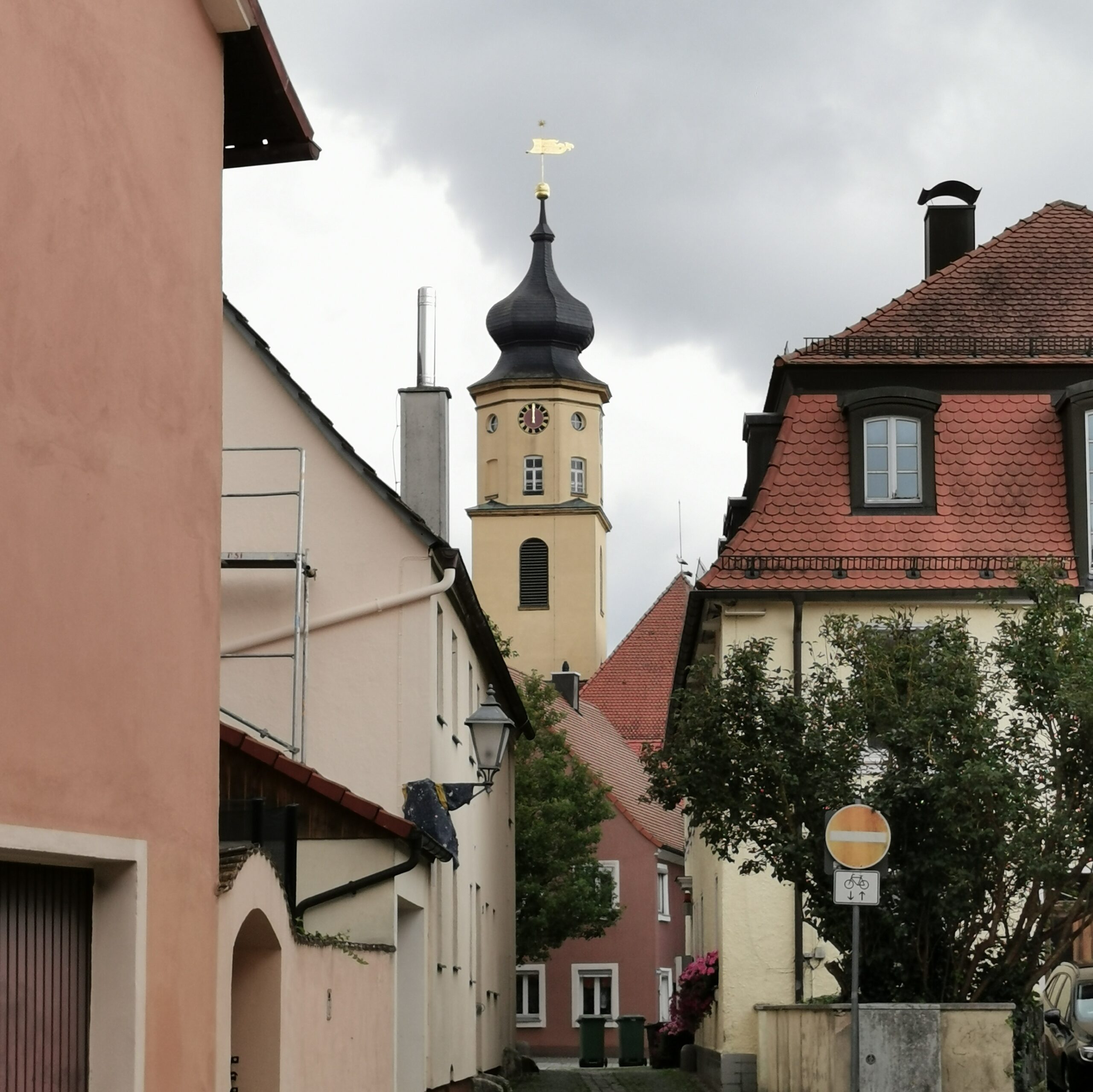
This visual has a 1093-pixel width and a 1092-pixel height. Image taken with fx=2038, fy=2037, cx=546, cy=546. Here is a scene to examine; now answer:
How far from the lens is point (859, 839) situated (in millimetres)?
14953

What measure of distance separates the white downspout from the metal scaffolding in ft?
0.27

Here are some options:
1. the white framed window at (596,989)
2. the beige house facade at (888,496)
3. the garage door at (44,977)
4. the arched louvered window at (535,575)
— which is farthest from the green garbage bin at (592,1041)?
the garage door at (44,977)

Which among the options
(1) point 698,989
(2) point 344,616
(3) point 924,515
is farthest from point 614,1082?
(2) point 344,616

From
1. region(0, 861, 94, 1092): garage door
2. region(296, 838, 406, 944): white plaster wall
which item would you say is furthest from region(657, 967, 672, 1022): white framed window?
region(0, 861, 94, 1092): garage door

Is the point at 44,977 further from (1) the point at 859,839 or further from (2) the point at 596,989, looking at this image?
(2) the point at 596,989

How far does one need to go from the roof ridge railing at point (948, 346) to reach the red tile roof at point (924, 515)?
2.10ft

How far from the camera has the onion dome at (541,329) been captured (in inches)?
3184

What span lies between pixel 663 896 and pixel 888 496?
35119mm

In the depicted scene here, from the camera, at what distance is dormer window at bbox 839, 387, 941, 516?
1029 inches

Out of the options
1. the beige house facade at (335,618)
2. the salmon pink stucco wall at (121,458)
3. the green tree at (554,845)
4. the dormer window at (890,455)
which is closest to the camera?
the salmon pink stucco wall at (121,458)

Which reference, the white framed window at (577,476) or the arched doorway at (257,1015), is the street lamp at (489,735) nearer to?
the arched doorway at (257,1015)

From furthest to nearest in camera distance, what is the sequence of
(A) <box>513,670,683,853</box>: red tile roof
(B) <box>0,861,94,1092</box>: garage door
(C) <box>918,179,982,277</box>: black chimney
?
(A) <box>513,670,683,853</box>: red tile roof, (C) <box>918,179,982,277</box>: black chimney, (B) <box>0,861,94,1092</box>: garage door

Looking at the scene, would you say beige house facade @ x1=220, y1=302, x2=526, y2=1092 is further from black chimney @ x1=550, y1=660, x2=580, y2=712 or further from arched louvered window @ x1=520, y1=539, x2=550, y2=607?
arched louvered window @ x1=520, y1=539, x2=550, y2=607

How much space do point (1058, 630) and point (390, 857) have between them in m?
6.42
